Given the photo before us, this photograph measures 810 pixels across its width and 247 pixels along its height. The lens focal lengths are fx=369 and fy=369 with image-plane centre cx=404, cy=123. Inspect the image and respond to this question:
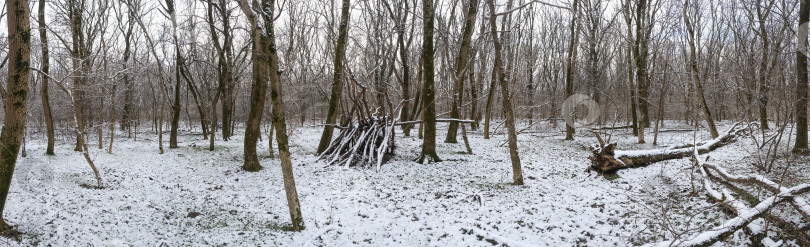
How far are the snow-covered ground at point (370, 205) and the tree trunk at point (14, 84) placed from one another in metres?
0.80

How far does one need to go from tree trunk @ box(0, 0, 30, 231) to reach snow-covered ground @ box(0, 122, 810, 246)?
2.61 ft

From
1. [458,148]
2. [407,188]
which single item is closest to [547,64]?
[458,148]

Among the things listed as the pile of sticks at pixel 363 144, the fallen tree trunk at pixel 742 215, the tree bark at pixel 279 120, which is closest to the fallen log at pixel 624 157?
the fallen tree trunk at pixel 742 215

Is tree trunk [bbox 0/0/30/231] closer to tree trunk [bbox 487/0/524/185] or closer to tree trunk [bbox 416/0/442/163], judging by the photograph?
tree trunk [bbox 487/0/524/185]

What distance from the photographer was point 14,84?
11.7 ft

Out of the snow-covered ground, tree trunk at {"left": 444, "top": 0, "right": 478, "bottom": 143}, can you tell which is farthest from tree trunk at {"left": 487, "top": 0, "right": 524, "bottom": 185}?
tree trunk at {"left": 444, "top": 0, "right": 478, "bottom": 143}

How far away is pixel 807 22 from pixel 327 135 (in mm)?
9695

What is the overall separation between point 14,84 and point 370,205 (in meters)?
4.06

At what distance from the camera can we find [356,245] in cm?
422

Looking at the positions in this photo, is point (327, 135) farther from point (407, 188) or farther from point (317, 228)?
point (317, 228)

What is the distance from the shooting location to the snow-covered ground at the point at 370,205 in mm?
4148

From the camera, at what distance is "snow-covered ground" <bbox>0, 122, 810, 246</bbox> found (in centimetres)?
415

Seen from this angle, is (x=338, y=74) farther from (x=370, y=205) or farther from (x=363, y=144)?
(x=370, y=205)

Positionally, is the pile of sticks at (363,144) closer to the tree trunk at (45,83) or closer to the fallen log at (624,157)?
the fallen log at (624,157)
